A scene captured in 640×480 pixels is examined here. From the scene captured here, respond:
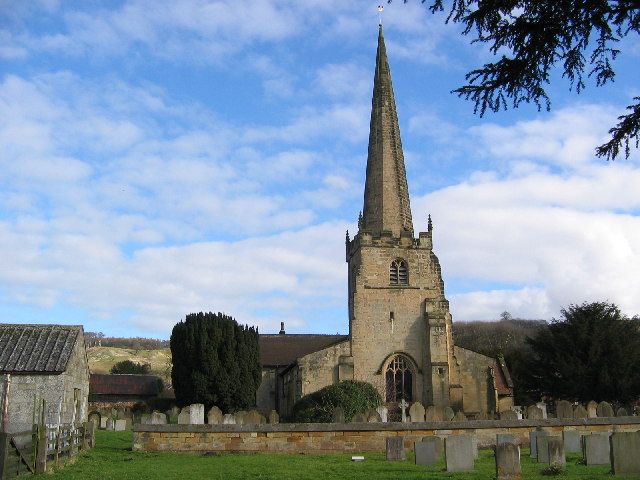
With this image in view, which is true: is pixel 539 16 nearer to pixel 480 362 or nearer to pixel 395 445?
pixel 395 445

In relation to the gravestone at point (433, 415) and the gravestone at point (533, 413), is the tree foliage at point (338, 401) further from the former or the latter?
the gravestone at point (533, 413)

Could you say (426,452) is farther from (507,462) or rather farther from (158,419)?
(158,419)

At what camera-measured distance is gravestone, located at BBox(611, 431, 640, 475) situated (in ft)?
40.3

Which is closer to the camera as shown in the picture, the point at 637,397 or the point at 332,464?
the point at 332,464

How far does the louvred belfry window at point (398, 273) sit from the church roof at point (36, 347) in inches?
647

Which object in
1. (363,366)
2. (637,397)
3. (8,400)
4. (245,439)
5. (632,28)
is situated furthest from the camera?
(637,397)

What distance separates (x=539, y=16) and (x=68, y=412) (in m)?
21.3

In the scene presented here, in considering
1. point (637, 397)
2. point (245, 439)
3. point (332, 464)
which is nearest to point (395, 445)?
point (332, 464)

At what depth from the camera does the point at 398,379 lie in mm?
34000

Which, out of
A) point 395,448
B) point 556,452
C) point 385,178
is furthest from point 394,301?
point 556,452

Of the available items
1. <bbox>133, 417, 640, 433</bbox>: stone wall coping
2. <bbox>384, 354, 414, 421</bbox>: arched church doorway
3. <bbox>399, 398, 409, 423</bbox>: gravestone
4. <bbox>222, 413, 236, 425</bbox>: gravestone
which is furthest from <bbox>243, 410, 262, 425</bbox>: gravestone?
<bbox>384, 354, 414, 421</bbox>: arched church doorway

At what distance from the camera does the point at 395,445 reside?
54.9ft

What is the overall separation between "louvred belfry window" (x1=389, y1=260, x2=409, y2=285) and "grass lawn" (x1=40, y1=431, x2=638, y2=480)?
54.9 ft

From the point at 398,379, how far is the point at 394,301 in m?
3.93
